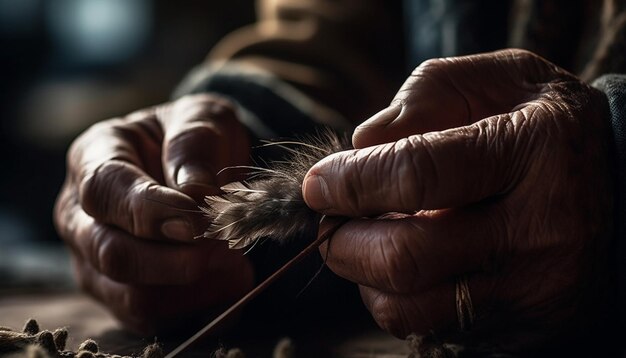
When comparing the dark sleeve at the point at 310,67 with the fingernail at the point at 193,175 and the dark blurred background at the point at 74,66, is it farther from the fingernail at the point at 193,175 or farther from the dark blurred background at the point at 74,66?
the dark blurred background at the point at 74,66

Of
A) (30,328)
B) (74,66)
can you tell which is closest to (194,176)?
(30,328)

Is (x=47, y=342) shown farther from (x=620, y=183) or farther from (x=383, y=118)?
(x=620, y=183)

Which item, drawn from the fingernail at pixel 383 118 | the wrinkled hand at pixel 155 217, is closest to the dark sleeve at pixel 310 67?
the wrinkled hand at pixel 155 217

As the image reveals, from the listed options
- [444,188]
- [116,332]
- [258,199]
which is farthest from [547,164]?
[116,332]

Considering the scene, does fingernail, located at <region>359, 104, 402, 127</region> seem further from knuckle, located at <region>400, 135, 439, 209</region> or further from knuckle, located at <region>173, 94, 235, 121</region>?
knuckle, located at <region>173, 94, 235, 121</region>

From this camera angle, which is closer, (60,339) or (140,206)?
(60,339)

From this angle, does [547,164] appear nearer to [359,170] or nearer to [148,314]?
[359,170]
